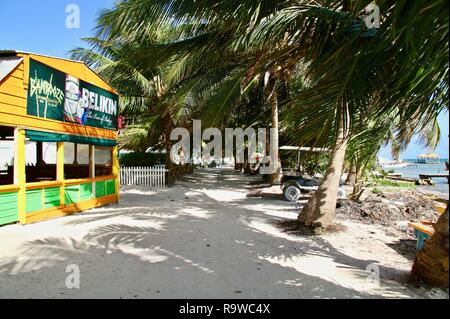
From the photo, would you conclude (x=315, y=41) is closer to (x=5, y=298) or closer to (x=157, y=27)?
(x=157, y=27)

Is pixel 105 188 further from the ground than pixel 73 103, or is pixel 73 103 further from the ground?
pixel 73 103

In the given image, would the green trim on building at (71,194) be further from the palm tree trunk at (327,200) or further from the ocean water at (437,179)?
the ocean water at (437,179)

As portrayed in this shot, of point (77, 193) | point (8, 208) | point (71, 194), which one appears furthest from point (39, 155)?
point (8, 208)

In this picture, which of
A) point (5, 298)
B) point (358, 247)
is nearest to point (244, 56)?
point (358, 247)

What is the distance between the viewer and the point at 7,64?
715 centimetres

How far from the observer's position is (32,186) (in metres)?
7.62

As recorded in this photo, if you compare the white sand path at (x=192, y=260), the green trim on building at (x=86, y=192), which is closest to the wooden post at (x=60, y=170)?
the white sand path at (x=192, y=260)

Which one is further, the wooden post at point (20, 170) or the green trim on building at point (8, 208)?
the wooden post at point (20, 170)

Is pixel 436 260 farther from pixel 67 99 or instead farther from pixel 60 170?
pixel 67 99

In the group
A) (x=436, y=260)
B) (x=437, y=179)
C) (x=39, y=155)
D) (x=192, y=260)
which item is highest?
(x=39, y=155)

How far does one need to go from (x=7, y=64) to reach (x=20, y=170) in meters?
2.35

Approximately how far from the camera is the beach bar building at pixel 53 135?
7.20 metres

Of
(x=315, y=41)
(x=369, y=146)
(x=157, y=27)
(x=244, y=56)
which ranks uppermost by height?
(x=244, y=56)

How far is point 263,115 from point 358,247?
13.6 meters
